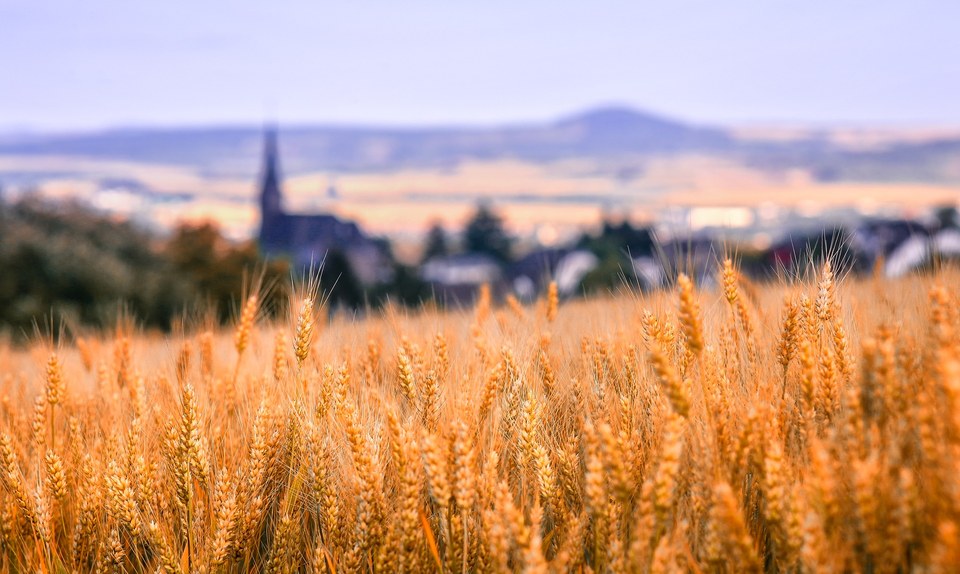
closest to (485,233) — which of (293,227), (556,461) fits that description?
(293,227)

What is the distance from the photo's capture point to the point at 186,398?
206cm

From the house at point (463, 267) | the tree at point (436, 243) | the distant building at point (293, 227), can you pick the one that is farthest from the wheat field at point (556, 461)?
the distant building at point (293, 227)

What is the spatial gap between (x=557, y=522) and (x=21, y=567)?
1.64m

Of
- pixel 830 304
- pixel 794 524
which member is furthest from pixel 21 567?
pixel 830 304

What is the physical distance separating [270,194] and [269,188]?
144cm

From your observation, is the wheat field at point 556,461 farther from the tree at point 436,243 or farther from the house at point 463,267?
the tree at point 436,243

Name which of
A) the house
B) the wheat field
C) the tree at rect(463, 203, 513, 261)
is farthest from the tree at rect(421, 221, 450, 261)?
the wheat field

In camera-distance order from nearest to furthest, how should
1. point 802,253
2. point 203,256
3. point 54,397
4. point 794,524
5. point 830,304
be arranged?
point 794,524 → point 830,304 → point 54,397 → point 802,253 → point 203,256

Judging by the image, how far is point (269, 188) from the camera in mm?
121250

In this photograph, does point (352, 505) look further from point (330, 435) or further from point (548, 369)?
point (548, 369)

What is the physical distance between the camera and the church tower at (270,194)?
118 m

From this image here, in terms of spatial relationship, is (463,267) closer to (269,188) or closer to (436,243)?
(436,243)

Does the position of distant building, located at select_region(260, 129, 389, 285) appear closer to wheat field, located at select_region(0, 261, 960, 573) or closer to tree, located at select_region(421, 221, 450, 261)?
tree, located at select_region(421, 221, 450, 261)

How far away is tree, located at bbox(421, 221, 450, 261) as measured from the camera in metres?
105
